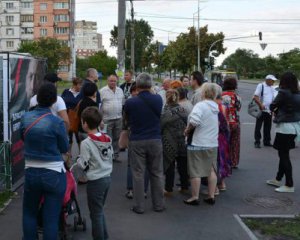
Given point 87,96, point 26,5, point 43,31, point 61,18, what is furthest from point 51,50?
point 87,96

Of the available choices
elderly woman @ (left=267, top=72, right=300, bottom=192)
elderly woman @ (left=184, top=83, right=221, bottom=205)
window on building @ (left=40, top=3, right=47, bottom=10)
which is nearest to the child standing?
elderly woman @ (left=184, top=83, right=221, bottom=205)

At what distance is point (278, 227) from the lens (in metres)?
5.84

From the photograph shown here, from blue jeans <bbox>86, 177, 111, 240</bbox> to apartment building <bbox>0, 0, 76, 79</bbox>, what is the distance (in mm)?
112038

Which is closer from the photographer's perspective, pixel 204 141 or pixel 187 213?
pixel 187 213

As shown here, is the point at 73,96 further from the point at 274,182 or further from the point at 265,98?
the point at 265,98

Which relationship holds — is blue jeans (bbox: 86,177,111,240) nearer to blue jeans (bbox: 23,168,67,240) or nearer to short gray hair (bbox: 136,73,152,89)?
blue jeans (bbox: 23,168,67,240)

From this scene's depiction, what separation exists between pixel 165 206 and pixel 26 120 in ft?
9.26

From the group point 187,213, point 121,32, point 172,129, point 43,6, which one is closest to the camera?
point 187,213

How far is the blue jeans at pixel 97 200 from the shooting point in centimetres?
478

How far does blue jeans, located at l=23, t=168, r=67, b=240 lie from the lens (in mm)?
4375

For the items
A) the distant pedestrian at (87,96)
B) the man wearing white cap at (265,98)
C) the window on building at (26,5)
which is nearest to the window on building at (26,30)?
the window on building at (26,5)

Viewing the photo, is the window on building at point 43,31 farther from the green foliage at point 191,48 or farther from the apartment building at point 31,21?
the green foliage at point 191,48

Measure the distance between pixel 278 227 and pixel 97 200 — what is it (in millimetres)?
2391

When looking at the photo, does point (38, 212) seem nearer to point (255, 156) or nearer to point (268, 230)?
point (268, 230)
